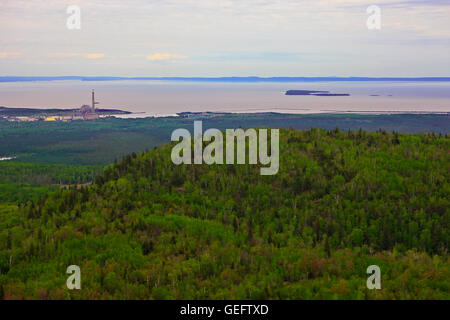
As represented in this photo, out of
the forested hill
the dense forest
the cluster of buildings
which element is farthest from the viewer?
the cluster of buildings

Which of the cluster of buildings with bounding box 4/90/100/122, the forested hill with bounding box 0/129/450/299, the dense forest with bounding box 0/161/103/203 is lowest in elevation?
the dense forest with bounding box 0/161/103/203

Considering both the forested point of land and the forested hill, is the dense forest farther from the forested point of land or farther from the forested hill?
the forested hill

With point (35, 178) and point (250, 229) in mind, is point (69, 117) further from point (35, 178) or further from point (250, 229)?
point (250, 229)

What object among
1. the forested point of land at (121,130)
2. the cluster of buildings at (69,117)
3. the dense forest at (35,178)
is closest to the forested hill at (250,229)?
the dense forest at (35,178)

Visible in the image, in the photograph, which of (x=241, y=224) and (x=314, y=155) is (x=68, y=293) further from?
(x=314, y=155)

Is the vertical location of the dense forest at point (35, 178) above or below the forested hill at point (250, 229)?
below

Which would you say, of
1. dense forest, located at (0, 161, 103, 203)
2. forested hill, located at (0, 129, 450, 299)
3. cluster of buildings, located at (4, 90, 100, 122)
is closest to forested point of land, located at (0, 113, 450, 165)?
cluster of buildings, located at (4, 90, 100, 122)

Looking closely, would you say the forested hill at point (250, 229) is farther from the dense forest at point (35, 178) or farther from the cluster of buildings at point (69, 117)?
the cluster of buildings at point (69, 117)

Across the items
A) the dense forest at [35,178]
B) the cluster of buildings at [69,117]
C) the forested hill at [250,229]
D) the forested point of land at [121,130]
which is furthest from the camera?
the cluster of buildings at [69,117]
